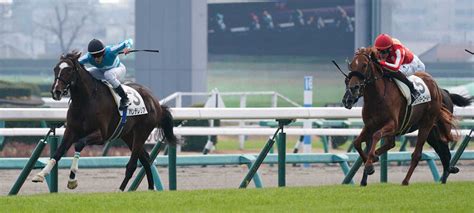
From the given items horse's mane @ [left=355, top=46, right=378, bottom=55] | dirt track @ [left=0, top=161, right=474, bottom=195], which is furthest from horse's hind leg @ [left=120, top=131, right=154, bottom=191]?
horse's mane @ [left=355, top=46, right=378, bottom=55]

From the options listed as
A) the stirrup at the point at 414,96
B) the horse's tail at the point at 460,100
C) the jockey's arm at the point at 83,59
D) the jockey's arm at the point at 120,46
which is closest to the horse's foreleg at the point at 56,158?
the jockey's arm at the point at 83,59

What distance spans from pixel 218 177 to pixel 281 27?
14.7 metres

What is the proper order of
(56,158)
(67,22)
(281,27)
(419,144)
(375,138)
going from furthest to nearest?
(67,22) < (281,27) < (419,144) < (375,138) < (56,158)

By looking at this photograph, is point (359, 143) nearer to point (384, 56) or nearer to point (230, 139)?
point (384, 56)

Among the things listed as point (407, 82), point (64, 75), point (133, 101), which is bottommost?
point (133, 101)

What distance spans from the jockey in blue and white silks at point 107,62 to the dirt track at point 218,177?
153 centimetres

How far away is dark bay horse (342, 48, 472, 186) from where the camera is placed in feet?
35.1

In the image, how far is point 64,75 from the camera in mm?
10477

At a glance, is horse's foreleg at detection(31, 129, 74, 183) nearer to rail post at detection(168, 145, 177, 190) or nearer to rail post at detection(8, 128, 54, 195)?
rail post at detection(8, 128, 54, 195)

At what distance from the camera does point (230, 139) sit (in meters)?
26.6

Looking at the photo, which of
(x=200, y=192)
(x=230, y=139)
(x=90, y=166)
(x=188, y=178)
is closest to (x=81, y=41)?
(x=230, y=139)

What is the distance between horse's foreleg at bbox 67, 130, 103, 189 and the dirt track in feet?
5.55

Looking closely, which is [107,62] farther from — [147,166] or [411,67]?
[411,67]

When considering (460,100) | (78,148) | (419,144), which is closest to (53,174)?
(78,148)
